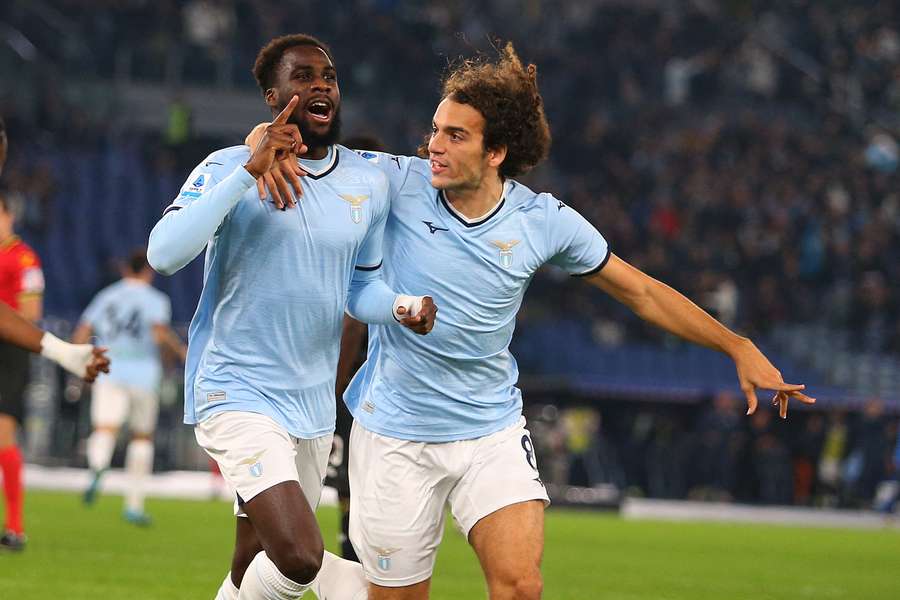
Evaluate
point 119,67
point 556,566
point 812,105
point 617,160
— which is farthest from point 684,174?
point 556,566

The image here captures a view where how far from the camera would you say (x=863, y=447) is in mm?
24906

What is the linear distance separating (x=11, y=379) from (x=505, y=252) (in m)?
5.79

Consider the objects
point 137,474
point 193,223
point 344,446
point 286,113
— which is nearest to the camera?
point 193,223

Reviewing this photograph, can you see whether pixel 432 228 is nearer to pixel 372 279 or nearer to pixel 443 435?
pixel 372 279

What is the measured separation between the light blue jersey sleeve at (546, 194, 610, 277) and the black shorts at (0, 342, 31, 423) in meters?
5.63

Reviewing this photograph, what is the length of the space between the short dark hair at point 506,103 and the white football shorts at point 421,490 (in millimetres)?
1185

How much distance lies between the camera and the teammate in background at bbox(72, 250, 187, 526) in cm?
1509

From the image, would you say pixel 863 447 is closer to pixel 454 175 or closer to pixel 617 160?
pixel 617 160

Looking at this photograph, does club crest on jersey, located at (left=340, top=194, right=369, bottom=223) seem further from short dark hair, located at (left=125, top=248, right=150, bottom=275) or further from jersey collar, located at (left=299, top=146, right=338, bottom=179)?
short dark hair, located at (left=125, top=248, right=150, bottom=275)

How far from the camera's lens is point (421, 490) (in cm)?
624

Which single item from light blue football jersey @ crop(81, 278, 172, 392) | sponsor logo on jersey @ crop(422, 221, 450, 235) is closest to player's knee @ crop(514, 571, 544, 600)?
sponsor logo on jersey @ crop(422, 221, 450, 235)

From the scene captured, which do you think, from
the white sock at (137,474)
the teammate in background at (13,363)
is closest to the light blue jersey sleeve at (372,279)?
the teammate in background at (13,363)

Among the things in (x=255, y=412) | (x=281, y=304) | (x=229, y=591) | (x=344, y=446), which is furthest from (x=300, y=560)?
(x=344, y=446)

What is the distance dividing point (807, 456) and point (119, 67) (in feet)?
47.7
